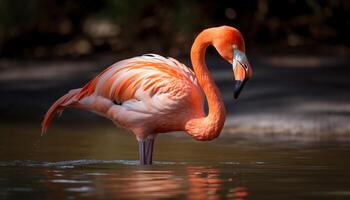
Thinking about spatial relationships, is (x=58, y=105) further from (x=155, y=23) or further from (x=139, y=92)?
(x=155, y=23)

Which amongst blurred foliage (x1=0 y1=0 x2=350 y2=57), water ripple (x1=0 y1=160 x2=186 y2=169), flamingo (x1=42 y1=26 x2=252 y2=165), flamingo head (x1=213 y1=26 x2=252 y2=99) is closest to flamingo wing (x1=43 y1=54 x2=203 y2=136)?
flamingo (x1=42 y1=26 x2=252 y2=165)

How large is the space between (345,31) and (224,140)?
5348 millimetres

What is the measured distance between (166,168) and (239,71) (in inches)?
31.6

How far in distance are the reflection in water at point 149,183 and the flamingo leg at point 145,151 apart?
0.58 ft

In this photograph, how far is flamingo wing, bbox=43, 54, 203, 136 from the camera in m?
7.20

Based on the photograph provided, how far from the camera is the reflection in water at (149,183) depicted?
18.6ft

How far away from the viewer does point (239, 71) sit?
6934mm

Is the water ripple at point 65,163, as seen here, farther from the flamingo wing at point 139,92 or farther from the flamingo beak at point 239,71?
the flamingo beak at point 239,71

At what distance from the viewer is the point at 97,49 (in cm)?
1471

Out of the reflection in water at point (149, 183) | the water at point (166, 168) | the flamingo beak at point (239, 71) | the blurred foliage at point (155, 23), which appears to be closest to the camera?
the reflection in water at point (149, 183)

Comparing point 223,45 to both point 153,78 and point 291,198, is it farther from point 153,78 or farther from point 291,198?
point 291,198

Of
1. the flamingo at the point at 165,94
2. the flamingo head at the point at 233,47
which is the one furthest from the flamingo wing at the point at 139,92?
the flamingo head at the point at 233,47

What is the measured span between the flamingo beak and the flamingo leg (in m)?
0.83

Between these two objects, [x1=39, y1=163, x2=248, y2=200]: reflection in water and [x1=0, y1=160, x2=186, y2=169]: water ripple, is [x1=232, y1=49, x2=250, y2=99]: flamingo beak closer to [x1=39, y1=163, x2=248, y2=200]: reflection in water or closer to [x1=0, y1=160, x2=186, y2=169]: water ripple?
[x1=39, y1=163, x2=248, y2=200]: reflection in water
